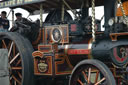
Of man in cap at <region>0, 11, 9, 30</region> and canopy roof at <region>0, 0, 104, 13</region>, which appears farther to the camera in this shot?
man in cap at <region>0, 11, 9, 30</region>

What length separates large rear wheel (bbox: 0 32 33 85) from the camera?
19.1ft

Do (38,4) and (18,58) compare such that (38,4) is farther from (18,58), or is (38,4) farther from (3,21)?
(18,58)

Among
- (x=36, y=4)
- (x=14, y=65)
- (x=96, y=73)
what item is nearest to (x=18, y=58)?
(x=14, y=65)

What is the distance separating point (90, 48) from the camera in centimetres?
533

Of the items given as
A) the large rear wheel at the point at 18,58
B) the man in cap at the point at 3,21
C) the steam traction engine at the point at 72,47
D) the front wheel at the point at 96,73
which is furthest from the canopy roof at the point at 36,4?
the front wheel at the point at 96,73

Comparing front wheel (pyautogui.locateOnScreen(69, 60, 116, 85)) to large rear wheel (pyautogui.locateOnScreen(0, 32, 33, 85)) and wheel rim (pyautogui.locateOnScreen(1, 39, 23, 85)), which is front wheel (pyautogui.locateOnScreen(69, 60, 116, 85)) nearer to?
large rear wheel (pyautogui.locateOnScreen(0, 32, 33, 85))

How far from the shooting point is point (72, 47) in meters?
5.68

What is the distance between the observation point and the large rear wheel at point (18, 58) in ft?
19.1

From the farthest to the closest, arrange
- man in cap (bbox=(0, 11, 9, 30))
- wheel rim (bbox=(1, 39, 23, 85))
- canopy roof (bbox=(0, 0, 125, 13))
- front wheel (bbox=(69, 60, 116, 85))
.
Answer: man in cap (bbox=(0, 11, 9, 30)) < wheel rim (bbox=(1, 39, 23, 85)) < canopy roof (bbox=(0, 0, 125, 13)) < front wheel (bbox=(69, 60, 116, 85))

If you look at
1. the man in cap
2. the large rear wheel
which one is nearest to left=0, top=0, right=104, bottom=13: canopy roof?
the man in cap

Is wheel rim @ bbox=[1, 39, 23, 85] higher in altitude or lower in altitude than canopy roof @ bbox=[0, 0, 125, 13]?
lower

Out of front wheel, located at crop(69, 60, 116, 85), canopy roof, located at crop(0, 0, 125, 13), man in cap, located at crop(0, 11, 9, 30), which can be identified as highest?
canopy roof, located at crop(0, 0, 125, 13)

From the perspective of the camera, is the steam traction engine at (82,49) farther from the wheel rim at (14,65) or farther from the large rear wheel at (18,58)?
the wheel rim at (14,65)

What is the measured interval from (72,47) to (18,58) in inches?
62.5
